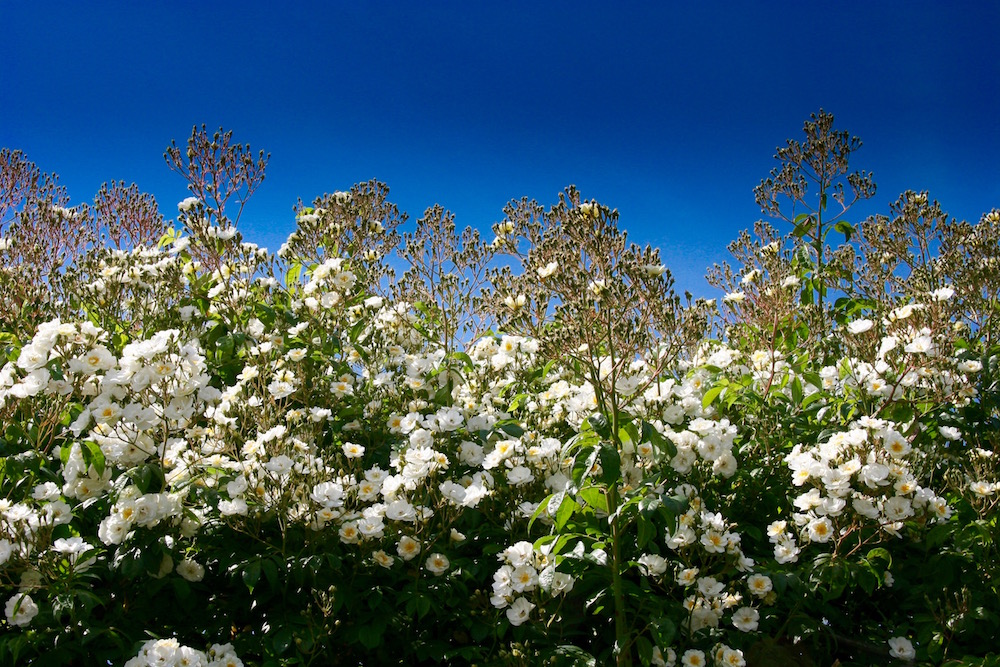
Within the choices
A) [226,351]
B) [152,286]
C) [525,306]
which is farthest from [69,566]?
[525,306]

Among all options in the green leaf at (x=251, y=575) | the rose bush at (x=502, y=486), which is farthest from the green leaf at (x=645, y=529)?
the green leaf at (x=251, y=575)

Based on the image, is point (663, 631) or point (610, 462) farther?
point (663, 631)

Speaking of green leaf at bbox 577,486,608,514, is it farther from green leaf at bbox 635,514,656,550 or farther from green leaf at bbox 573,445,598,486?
green leaf at bbox 635,514,656,550

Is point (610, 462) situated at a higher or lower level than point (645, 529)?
higher

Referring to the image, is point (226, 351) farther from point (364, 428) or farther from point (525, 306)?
point (525, 306)

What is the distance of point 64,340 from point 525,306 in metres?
2.05

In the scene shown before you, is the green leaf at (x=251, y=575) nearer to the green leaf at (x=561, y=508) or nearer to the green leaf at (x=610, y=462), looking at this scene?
the green leaf at (x=561, y=508)

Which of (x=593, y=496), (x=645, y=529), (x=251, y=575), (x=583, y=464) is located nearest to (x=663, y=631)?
(x=645, y=529)

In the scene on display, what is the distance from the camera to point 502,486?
3.71m

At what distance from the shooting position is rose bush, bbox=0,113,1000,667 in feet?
10.5

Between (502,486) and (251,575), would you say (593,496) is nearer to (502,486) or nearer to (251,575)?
(502,486)

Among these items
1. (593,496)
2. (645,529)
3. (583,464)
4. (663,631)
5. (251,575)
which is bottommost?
(663,631)

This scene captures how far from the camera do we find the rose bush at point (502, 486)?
10.5 feet

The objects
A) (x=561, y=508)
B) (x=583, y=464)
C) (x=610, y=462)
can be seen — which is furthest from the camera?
(x=583, y=464)
